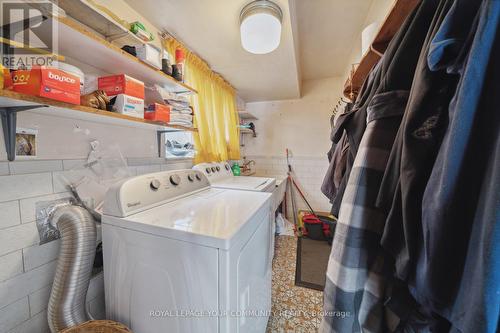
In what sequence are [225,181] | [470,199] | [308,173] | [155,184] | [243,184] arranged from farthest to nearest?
[308,173] → [225,181] → [243,184] → [155,184] → [470,199]

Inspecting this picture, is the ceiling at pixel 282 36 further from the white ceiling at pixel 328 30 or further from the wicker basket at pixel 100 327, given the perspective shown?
the wicker basket at pixel 100 327

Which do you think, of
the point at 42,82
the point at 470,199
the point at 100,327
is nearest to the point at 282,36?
the point at 42,82

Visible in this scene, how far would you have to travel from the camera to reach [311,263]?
213 centimetres

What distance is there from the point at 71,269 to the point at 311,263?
2.10 m

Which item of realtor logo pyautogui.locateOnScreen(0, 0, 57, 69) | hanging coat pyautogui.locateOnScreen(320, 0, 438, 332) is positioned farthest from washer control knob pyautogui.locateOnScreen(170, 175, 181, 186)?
hanging coat pyautogui.locateOnScreen(320, 0, 438, 332)

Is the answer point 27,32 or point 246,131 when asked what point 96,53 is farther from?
point 246,131

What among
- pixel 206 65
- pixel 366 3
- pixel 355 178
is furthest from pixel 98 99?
pixel 366 3

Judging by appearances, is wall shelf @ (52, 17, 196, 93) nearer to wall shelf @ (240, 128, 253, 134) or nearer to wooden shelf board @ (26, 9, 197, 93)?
wooden shelf board @ (26, 9, 197, 93)

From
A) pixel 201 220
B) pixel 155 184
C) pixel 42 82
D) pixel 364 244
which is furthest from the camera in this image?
pixel 155 184

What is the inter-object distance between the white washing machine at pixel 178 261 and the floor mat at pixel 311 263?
1028mm

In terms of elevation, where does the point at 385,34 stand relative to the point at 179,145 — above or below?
above

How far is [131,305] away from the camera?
834 millimetres

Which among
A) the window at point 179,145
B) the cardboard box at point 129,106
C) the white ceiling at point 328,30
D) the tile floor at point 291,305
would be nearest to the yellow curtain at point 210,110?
the window at point 179,145

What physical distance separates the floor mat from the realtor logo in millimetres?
2314
